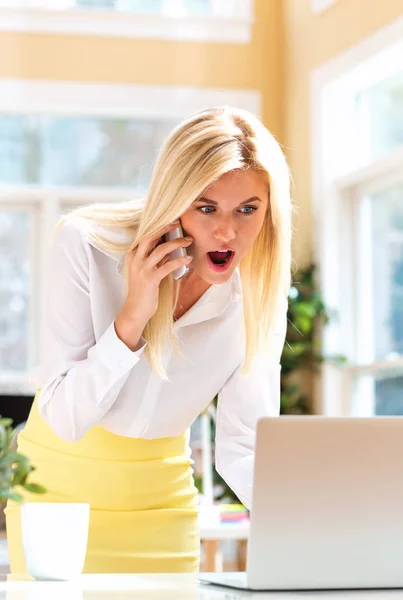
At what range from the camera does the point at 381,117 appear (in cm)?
549

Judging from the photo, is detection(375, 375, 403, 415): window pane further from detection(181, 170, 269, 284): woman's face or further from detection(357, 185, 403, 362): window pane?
detection(181, 170, 269, 284): woman's face

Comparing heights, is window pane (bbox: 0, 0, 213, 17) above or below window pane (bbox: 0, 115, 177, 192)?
above

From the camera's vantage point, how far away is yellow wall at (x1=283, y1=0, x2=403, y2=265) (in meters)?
5.49

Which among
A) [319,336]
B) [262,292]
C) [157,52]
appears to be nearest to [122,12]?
[157,52]

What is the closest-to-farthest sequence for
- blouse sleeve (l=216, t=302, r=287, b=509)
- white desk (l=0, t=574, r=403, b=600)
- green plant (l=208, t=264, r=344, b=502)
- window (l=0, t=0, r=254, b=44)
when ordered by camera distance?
white desk (l=0, t=574, r=403, b=600)
blouse sleeve (l=216, t=302, r=287, b=509)
green plant (l=208, t=264, r=344, b=502)
window (l=0, t=0, r=254, b=44)

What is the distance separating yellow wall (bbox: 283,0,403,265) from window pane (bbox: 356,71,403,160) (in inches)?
11.3

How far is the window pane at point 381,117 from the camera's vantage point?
532 centimetres

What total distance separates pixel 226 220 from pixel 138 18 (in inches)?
172

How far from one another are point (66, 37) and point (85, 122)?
481 mm

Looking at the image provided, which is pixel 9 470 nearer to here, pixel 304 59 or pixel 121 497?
pixel 121 497

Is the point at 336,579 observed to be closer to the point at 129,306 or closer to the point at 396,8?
the point at 129,306

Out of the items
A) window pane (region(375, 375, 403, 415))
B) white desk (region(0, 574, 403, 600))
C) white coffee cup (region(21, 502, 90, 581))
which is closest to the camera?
white desk (region(0, 574, 403, 600))

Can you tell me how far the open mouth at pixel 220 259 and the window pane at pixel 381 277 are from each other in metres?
3.41

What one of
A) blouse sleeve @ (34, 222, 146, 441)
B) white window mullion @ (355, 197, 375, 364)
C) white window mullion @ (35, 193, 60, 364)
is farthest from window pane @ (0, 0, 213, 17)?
blouse sleeve @ (34, 222, 146, 441)
